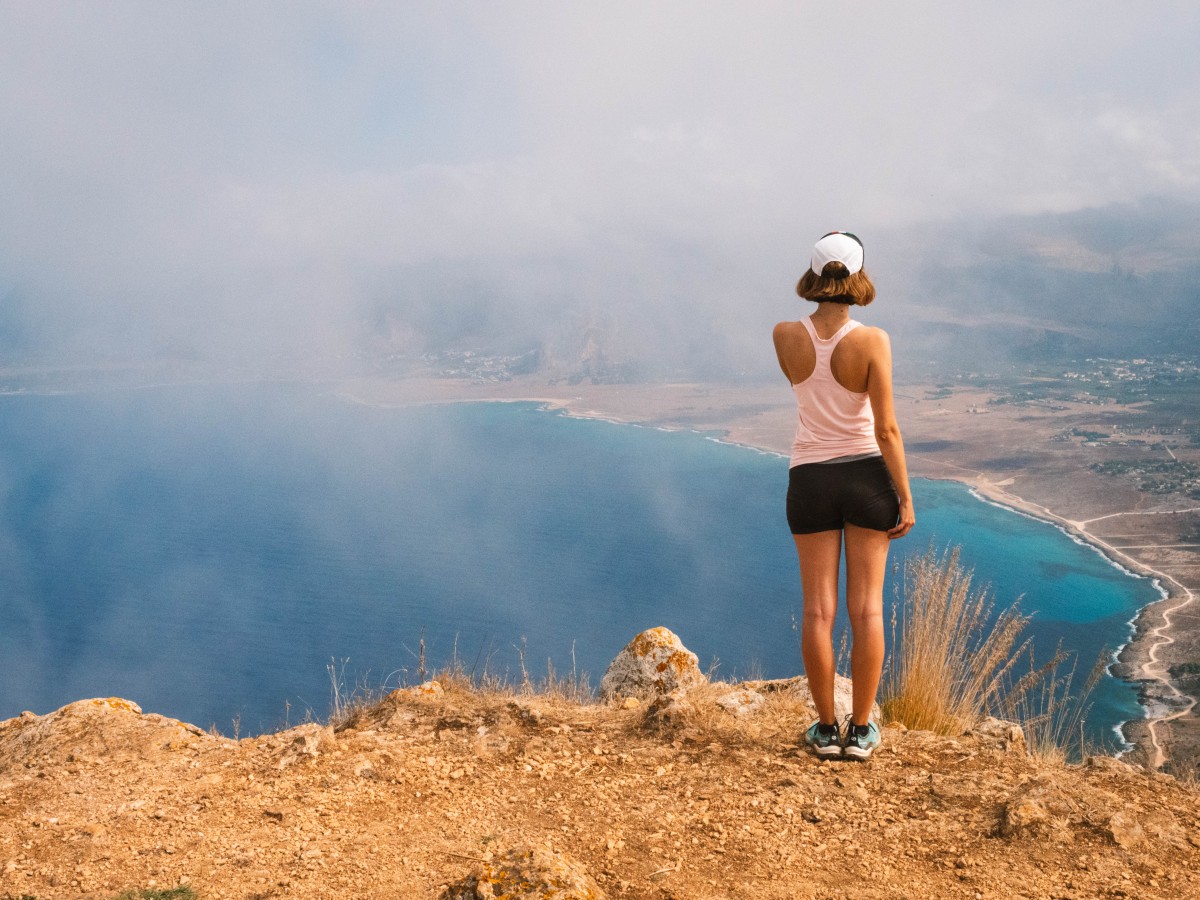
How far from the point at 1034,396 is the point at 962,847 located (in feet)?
515

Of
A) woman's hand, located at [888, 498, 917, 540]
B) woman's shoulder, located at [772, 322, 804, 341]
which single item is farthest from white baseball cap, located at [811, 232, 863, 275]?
woman's hand, located at [888, 498, 917, 540]

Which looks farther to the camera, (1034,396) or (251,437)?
(1034,396)

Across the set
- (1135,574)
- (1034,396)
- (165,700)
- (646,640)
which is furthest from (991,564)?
(1034,396)

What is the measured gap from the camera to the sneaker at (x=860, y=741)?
11.4ft

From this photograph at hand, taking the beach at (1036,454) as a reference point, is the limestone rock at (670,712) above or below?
above

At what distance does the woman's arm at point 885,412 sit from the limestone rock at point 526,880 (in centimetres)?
157

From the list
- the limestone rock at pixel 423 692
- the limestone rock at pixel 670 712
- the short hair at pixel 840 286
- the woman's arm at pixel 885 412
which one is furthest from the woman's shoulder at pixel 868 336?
the limestone rock at pixel 423 692

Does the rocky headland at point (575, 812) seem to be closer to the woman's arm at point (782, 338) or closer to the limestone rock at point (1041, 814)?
the limestone rock at point (1041, 814)

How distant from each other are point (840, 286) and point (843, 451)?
0.61 m

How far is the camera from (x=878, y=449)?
3.10 metres

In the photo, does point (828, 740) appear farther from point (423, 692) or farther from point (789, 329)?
point (423, 692)

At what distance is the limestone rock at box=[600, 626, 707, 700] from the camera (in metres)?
5.83

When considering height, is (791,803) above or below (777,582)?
above

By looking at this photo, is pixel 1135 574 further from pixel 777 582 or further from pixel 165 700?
pixel 165 700
